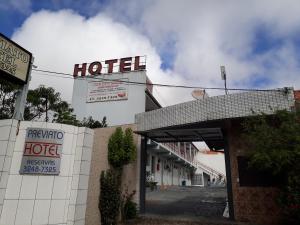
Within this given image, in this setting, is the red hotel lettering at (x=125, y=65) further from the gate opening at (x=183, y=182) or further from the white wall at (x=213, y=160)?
the white wall at (x=213, y=160)

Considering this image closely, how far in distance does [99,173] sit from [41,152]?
2.84m

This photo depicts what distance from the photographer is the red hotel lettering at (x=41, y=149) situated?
8.86 meters

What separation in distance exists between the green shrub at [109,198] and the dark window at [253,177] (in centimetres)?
558

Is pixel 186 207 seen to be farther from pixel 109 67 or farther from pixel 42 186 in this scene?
pixel 109 67

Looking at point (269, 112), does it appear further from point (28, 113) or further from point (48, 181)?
point (28, 113)

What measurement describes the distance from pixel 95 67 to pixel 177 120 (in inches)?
771

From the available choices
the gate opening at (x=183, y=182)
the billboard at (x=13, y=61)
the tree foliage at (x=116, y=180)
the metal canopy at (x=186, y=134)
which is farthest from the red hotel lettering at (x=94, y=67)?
the billboard at (x=13, y=61)

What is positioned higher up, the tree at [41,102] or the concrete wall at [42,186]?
the tree at [41,102]

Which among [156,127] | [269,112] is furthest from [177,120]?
[269,112]

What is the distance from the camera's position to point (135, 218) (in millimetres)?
11875

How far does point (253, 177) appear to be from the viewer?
38.0 feet

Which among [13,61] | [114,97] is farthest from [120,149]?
[114,97]

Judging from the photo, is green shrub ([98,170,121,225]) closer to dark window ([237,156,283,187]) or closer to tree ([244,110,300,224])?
dark window ([237,156,283,187])

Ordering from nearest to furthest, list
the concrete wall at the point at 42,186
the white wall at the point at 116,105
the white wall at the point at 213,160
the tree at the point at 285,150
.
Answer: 1. the concrete wall at the point at 42,186
2. the tree at the point at 285,150
3. the white wall at the point at 116,105
4. the white wall at the point at 213,160
